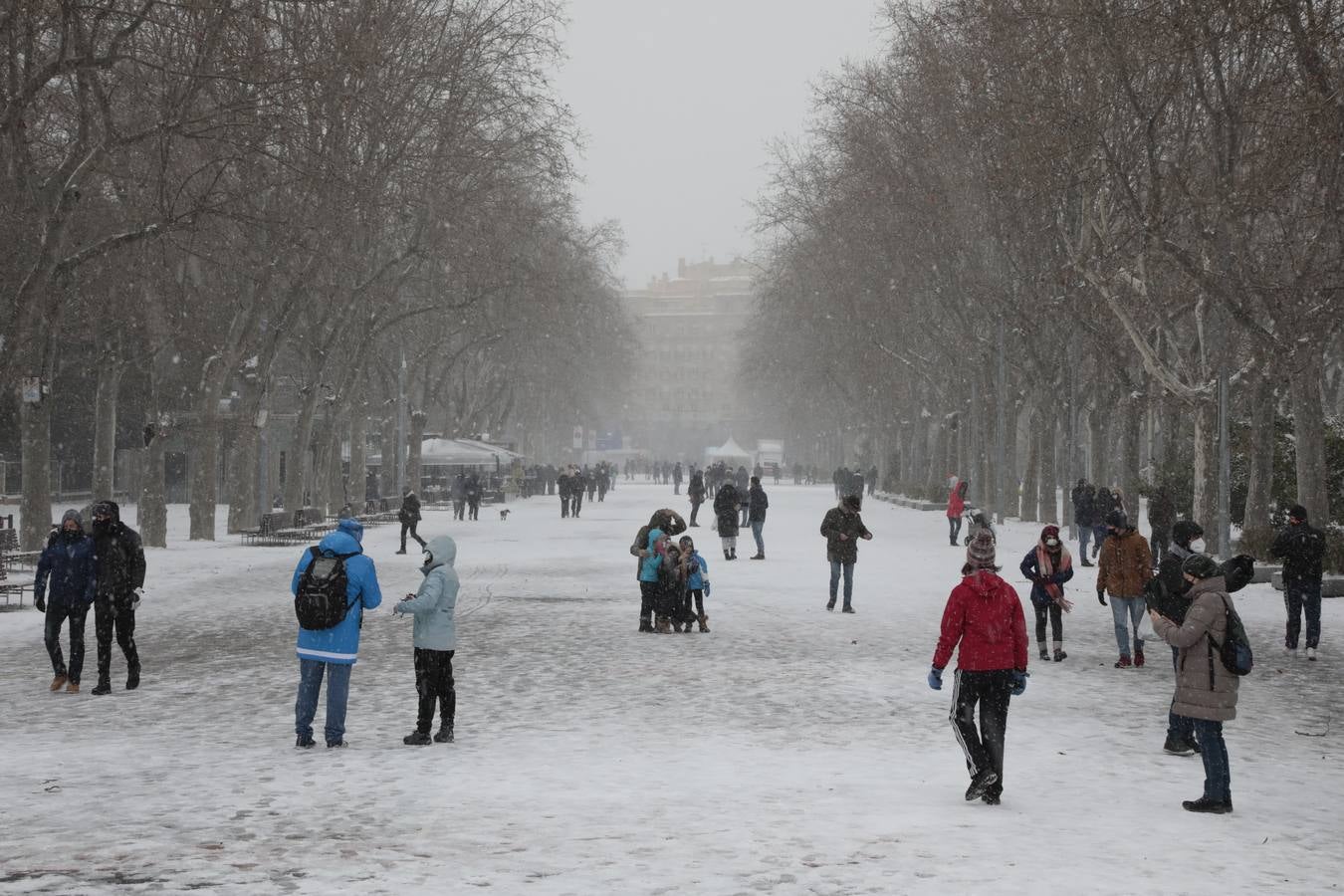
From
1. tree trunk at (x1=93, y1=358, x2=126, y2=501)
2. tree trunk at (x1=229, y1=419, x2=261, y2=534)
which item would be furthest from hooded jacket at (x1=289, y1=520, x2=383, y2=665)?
tree trunk at (x1=229, y1=419, x2=261, y2=534)

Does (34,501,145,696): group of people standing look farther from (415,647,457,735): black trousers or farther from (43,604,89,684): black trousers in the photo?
(415,647,457,735): black trousers

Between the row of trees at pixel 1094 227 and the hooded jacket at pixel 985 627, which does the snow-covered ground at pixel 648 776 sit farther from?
Result: the row of trees at pixel 1094 227

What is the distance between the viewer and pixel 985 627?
31.3ft

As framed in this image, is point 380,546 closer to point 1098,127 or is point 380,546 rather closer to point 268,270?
point 268,270

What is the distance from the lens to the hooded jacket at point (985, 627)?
9484 mm

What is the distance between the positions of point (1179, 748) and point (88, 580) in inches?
319

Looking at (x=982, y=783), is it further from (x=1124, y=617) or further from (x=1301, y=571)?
(x=1301, y=571)

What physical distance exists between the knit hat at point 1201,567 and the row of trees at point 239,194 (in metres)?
12.7

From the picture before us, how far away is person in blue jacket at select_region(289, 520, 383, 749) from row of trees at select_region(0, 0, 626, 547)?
28.4 ft

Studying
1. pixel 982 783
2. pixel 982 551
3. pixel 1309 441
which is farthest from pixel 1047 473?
pixel 982 783

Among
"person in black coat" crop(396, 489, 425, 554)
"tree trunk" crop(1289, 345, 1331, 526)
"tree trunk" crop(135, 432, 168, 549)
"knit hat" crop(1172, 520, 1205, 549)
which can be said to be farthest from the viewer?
"person in black coat" crop(396, 489, 425, 554)

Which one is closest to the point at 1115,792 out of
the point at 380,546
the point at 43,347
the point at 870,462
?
the point at 43,347

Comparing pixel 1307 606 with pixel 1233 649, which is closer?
pixel 1233 649

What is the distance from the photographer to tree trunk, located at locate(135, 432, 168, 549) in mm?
33312
